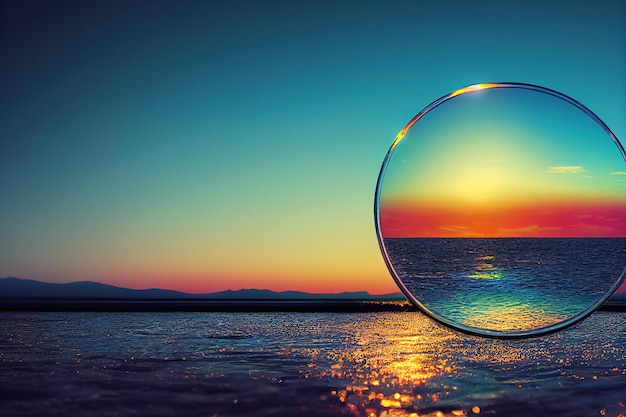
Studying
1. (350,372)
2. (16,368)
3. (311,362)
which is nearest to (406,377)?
(350,372)

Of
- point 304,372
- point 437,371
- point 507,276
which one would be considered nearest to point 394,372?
point 437,371

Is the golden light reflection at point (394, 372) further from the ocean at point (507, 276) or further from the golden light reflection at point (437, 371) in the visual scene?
the ocean at point (507, 276)

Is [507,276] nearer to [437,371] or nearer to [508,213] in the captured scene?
[508,213]

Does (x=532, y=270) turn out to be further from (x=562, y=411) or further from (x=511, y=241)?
(x=562, y=411)

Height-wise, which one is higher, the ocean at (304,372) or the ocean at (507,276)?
the ocean at (507,276)

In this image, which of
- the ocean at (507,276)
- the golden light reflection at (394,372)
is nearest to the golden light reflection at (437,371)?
the golden light reflection at (394,372)

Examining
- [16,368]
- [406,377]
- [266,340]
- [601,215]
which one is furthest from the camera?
[266,340]
